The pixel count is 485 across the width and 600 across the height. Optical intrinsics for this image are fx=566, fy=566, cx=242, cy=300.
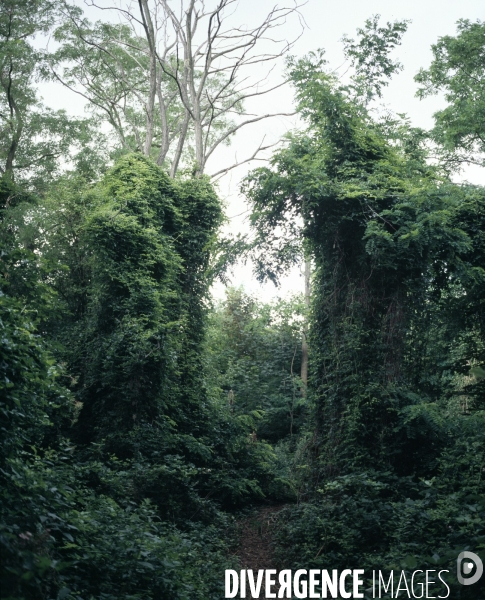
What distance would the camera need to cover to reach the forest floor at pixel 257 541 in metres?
8.87

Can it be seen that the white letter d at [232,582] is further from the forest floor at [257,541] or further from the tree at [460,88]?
the tree at [460,88]

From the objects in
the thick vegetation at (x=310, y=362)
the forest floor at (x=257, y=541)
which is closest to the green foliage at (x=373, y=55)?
the thick vegetation at (x=310, y=362)

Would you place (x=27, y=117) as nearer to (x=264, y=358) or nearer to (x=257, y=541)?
(x=264, y=358)

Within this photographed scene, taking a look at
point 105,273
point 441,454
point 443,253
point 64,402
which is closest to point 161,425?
point 105,273

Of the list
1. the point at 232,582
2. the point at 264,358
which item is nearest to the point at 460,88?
the point at 264,358

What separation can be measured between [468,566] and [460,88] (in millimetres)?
15702

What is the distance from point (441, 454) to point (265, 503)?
18.8 ft

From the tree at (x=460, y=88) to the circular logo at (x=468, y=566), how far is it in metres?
14.2

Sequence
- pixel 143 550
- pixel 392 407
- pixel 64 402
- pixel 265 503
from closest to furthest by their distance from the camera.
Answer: pixel 143 550, pixel 64 402, pixel 392 407, pixel 265 503

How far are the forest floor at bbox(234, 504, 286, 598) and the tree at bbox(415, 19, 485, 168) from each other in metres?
11.9

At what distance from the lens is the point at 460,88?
677 inches

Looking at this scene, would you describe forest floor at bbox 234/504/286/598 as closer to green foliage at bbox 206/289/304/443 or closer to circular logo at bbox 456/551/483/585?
circular logo at bbox 456/551/483/585

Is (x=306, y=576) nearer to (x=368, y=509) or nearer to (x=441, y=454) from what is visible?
(x=368, y=509)

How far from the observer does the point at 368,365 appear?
10.6 m
